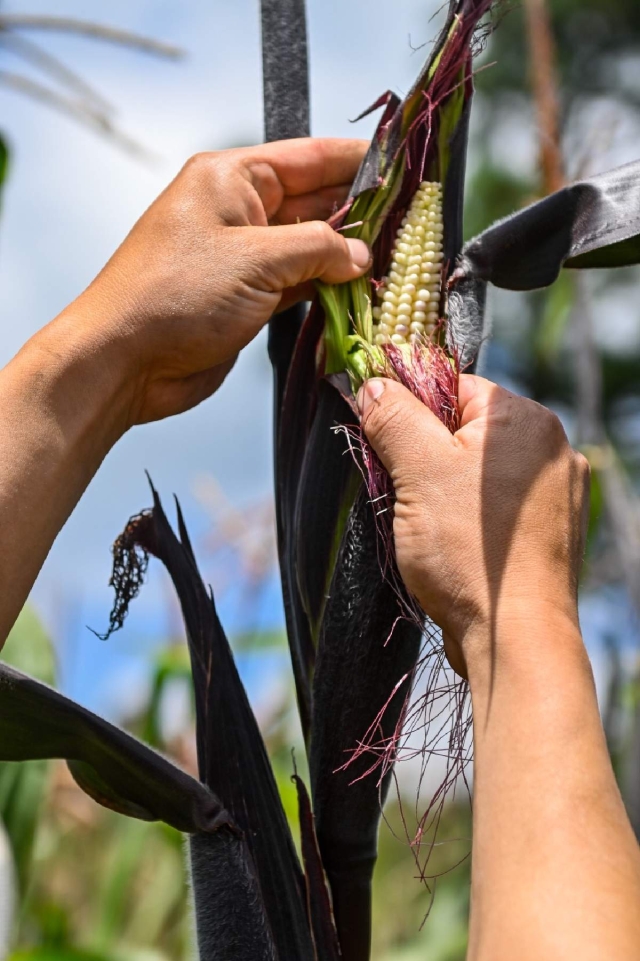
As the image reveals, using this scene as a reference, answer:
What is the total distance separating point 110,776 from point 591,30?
13.5 meters

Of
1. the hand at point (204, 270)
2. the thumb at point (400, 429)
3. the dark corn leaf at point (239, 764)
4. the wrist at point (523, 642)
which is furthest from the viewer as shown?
the hand at point (204, 270)

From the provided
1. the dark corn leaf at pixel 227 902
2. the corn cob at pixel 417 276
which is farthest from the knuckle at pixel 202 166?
the dark corn leaf at pixel 227 902

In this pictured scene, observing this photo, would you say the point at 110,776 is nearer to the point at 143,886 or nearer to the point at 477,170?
the point at 143,886

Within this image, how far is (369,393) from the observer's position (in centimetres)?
106

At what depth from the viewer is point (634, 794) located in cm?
123

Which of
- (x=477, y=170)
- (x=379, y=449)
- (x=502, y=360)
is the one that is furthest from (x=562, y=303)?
(x=502, y=360)

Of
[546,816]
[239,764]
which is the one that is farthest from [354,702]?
[546,816]

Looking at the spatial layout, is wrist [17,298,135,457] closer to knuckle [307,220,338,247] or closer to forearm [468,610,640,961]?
knuckle [307,220,338,247]

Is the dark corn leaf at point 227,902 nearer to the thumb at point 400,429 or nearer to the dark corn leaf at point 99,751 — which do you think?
the dark corn leaf at point 99,751

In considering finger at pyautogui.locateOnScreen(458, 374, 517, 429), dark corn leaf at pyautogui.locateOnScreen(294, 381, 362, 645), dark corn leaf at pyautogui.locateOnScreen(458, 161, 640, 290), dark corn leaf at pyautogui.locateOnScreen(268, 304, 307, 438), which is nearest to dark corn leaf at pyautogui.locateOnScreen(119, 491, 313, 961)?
dark corn leaf at pyautogui.locateOnScreen(294, 381, 362, 645)

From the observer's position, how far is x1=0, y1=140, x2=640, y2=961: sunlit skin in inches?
27.2

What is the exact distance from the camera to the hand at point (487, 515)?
2.69ft

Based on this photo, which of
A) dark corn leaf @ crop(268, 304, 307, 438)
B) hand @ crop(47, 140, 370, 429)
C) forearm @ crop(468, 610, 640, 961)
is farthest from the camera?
dark corn leaf @ crop(268, 304, 307, 438)

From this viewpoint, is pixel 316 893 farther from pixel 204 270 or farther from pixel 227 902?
pixel 204 270
